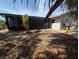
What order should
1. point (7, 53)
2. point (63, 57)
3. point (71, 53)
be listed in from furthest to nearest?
point (7, 53)
point (71, 53)
point (63, 57)

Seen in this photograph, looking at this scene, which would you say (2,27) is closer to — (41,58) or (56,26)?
(56,26)

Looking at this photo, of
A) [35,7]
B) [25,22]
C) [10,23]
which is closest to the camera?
[35,7]

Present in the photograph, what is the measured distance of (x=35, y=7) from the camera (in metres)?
1.31

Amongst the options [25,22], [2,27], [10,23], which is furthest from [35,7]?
[2,27]

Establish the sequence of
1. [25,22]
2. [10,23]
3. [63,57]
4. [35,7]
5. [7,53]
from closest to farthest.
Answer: [35,7], [63,57], [7,53], [25,22], [10,23]

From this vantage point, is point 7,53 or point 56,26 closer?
point 7,53

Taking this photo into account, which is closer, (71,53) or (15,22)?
(71,53)

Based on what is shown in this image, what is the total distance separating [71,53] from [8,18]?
1743 centimetres

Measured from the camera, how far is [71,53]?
739 cm

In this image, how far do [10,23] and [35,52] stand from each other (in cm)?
1607

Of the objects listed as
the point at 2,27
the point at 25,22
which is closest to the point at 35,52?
the point at 25,22

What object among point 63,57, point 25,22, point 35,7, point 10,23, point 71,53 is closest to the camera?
point 35,7

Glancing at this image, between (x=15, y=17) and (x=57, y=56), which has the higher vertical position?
(x=15, y=17)

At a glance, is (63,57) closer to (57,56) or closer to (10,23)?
(57,56)
